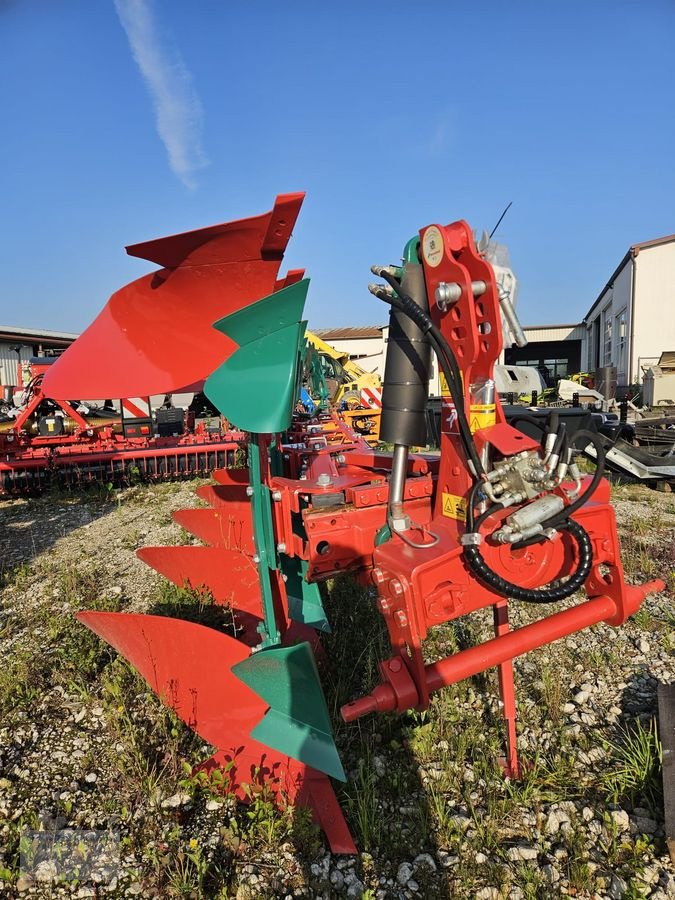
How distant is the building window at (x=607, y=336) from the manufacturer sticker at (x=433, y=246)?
2793 centimetres

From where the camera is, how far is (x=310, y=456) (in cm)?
361

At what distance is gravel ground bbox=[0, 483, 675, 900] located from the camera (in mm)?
1891

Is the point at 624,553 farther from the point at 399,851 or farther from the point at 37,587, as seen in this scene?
the point at 37,587

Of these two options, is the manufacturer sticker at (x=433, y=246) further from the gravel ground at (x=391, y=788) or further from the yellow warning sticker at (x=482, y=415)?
the gravel ground at (x=391, y=788)

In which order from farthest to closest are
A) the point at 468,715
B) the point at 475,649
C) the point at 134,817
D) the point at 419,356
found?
the point at 468,715
the point at 134,817
the point at 419,356
the point at 475,649

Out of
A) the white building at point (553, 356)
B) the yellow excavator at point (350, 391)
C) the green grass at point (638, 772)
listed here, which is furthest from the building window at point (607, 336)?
the green grass at point (638, 772)

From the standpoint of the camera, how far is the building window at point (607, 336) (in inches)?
1042

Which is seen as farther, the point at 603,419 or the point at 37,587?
the point at 603,419

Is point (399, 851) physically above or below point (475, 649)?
below

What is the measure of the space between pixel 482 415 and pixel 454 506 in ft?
1.27

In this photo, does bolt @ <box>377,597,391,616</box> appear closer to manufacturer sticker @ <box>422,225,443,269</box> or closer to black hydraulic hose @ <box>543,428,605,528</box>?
black hydraulic hose @ <box>543,428,605,528</box>

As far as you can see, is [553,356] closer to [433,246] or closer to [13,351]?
[13,351]

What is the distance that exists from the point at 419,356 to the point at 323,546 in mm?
889

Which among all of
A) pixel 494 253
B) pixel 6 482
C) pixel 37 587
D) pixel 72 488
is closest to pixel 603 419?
A: pixel 494 253
